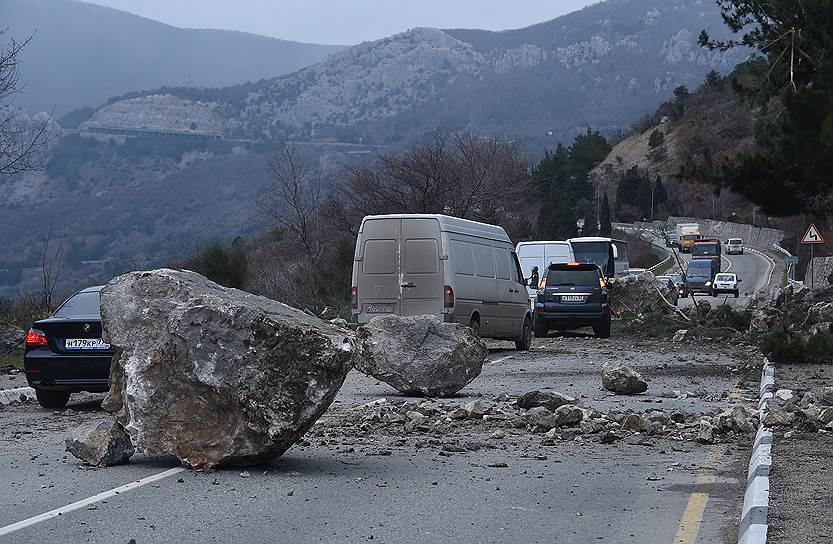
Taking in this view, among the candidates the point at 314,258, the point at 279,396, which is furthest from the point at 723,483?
the point at 314,258

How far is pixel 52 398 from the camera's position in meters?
15.7

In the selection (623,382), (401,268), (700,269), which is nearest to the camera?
(623,382)

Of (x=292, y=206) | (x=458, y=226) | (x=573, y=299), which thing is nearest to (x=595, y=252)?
(x=292, y=206)

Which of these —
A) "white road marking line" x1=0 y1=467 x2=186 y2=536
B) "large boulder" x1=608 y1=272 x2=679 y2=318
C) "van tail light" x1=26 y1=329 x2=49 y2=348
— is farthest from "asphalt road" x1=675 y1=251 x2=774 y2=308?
"white road marking line" x1=0 y1=467 x2=186 y2=536

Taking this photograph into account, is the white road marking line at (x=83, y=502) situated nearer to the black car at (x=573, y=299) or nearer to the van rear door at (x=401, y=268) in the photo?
the van rear door at (x=401, y=268)

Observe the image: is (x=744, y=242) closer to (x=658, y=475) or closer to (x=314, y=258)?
(x=314, y=258)

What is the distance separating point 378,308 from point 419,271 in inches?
43.4

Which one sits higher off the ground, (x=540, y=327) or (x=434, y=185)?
(x=434, y=185)

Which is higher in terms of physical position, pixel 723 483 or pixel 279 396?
pixel 279 396

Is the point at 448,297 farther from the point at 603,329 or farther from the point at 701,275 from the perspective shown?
the point at 701,275

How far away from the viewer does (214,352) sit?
9.79 metres

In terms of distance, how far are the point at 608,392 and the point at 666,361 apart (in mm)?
7080

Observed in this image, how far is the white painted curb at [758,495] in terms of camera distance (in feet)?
22.7

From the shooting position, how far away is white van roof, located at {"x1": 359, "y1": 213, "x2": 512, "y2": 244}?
23.9 meters
